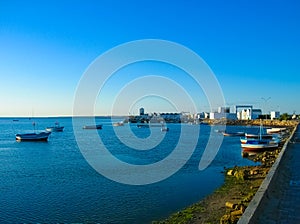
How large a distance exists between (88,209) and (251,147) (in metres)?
26.9

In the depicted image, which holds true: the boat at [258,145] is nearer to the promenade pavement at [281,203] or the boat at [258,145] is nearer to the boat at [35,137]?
the promenade pavement at [281,203]

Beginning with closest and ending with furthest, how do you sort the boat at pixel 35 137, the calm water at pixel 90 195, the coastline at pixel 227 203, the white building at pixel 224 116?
the coastline at pixel 227 203 → the calm water at pixel 90 195 → the boat at pixel 35 137 → the white building at pixel 224 116

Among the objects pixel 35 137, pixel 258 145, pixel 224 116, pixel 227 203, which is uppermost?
pixel 224 116

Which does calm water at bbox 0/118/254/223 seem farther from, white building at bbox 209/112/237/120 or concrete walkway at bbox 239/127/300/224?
white building at bbox 209/112/237/120

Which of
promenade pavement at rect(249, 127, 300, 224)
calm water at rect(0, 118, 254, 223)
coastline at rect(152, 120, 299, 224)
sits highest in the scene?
promenade pavement at rect(249, 127, 300, 224)

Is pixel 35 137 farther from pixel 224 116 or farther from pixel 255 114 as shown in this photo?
pixel 255 114

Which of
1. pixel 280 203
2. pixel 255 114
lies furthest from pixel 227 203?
pixel 255 114

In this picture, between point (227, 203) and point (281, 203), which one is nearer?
point (281, 203)

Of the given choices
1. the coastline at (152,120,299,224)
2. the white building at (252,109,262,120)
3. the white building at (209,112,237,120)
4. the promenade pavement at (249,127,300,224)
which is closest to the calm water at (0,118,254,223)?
the coastline at (152,120,299,224)

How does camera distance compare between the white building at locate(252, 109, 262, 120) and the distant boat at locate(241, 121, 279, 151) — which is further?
the white building at locate(252, 109, 262, 120)

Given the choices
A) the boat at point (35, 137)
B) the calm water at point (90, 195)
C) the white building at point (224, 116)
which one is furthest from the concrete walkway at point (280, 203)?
the white building at point (224, 116)

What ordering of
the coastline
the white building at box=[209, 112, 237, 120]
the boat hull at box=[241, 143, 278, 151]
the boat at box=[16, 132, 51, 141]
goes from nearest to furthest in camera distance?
the coastline → the boat hull at box=[241, 143, 278, 151] → the boat at box=[16, 132, 51, 141] → the white building at box=[209, 112, 237, 120]

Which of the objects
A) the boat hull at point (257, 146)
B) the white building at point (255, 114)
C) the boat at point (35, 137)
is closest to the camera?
the boat hull at point (257, 146)

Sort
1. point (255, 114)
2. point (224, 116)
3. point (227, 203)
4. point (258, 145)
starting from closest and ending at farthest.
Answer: point (227, 203), point (258, 145), point (255, 114), point (224, 116)
